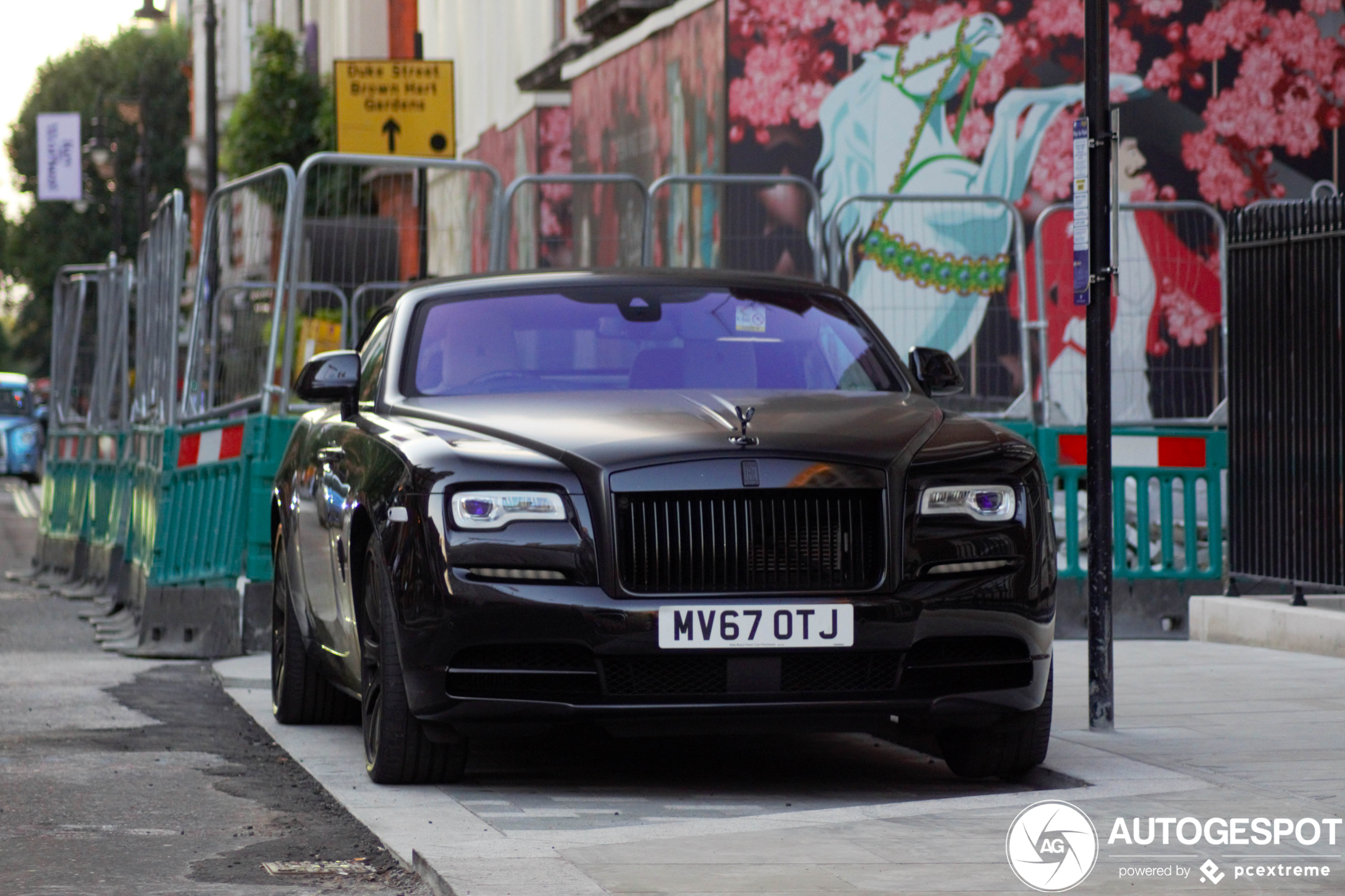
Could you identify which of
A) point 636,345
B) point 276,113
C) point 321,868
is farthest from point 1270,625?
point 276,113

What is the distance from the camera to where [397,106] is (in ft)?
59.2

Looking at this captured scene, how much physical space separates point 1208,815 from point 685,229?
898 cm

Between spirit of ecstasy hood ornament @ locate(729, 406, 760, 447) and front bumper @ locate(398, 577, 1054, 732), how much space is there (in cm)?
45

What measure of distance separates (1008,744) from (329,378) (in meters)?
2.63

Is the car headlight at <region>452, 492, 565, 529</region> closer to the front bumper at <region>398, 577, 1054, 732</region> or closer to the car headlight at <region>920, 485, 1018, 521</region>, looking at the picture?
the front bumper at <region>398, 577, 1054, 732</region>

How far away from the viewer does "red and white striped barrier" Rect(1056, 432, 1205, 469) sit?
42.3 ft

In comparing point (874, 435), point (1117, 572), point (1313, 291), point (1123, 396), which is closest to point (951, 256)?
point (1123, 396)

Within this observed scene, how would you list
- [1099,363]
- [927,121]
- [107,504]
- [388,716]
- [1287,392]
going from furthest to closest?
[927,121], [107,504], [1287,392], [1099,363], [388,716]

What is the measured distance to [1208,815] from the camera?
6355mm

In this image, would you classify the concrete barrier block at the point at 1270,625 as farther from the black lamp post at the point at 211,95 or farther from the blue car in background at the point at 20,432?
the blue car in background at the point at 20,432

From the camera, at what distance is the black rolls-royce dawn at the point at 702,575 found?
675 cm

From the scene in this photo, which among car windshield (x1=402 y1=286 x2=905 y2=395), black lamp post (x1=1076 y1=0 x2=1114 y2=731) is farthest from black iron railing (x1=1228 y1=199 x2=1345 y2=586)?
car windshield (x1=402 y1=286 x2=905 y2=395)

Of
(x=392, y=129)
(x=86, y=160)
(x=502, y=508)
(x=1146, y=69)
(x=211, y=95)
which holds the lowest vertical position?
(x=502, y=508)

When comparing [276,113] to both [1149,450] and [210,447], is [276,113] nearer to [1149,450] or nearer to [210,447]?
[210,447]
